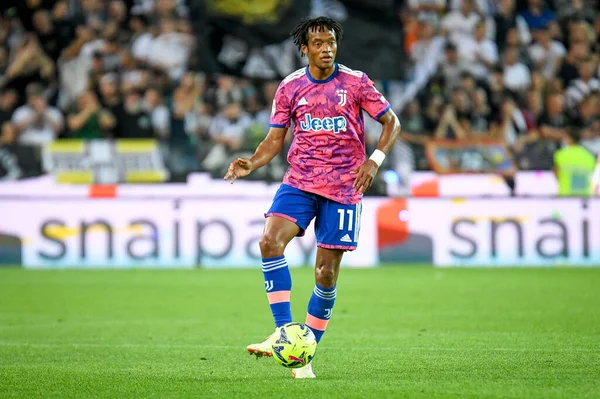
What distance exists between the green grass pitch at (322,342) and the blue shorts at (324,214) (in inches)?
34.5

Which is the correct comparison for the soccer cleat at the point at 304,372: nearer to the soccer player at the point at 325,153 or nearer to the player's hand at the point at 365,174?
the soccer player at the point at 325,153

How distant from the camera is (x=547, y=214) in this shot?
17953 mm

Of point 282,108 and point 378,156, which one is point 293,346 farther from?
point 282,108

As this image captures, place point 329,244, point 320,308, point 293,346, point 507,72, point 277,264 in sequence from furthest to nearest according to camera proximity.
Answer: point 507,72
point 320,308
point 329,244
point 277,264
point 293,346

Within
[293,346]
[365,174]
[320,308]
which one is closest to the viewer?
[293,346]

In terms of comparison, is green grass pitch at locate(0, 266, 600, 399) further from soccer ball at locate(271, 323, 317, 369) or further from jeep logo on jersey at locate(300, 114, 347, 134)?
jeep logo on jersey at locate(300, 114, 347, 134)

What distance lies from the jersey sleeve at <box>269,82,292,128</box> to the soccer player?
14 millimetres

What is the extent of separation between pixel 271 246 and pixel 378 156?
0.91 m

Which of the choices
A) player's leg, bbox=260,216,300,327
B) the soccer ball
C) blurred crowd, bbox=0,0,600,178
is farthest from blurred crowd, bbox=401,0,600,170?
the soccer ball

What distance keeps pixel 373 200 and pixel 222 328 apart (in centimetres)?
816

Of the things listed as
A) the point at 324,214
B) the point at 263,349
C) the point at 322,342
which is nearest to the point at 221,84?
the point at 322,342

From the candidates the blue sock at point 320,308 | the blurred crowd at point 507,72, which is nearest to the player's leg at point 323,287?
the blue sock at point 320,308

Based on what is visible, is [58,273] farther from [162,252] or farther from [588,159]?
[588,159]

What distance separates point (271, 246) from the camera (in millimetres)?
7191
